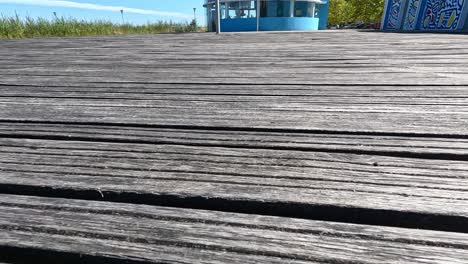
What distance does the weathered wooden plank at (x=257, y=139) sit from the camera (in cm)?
126

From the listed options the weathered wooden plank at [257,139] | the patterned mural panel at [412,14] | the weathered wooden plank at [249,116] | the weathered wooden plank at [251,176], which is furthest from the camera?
the patterned mural panel at [412,14]

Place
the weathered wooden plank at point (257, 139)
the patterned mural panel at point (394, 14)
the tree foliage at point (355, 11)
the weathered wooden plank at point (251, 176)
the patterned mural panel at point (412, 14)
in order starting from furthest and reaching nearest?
1. the tree foliage at point (355, 11)
2. the patterned mural panel at point (394, 14)
3. the patterned mural panel at point (412, 14)
4. the weathered wooden plank at point (257, 139)
5. the weathered wooden plank at point (251, 176)

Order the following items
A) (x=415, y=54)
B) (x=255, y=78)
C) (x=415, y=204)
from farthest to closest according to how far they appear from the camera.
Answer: (x=415, y=54) → (x=255, y=78) → (x=415, y=204)

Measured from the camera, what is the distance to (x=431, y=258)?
71cm

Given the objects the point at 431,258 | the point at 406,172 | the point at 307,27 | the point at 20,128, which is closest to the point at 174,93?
the point at 20,128

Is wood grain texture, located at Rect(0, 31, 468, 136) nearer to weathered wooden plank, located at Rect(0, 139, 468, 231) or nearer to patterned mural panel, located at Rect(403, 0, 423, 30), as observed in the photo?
weathered wooden plank, located at Rect(0, 139, 468, 231)

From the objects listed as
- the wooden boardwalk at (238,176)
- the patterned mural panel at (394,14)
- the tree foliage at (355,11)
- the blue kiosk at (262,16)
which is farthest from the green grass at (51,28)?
the tree foliage at (355,11)

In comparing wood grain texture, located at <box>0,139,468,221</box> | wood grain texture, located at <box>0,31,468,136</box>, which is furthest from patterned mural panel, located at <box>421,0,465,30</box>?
wood grain texture, located at <box>0,139,468,221</box>

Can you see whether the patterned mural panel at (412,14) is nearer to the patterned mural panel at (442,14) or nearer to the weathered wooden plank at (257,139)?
the patterned mural panel at (442,14)

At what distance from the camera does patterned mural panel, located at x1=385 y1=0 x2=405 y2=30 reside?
14.9m

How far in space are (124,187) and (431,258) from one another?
831 mm

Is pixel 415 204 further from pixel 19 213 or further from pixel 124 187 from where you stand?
pixel 19 213

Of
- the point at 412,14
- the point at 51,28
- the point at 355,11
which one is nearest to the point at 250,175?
the point at 51,28

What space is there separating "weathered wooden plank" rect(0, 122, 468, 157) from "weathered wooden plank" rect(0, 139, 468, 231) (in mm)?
63
